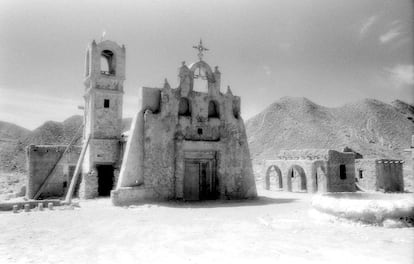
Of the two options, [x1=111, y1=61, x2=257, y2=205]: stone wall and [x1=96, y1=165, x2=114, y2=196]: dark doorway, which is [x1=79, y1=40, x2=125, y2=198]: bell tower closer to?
[x1=96, y1=165, x2=114, y2=196]: dark doorway

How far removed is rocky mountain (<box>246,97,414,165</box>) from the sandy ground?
44.5 meters

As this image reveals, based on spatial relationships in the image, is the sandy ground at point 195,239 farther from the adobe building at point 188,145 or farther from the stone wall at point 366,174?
the stone wall at point 366,174

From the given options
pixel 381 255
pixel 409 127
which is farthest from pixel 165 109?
pixel 409 127

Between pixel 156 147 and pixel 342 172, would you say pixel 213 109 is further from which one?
pixel 342 172

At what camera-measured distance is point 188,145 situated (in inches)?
704

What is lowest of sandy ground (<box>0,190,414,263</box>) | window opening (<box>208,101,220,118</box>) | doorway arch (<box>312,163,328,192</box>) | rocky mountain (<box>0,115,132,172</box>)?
sandy ground (<box>0,190,414,263</box>)

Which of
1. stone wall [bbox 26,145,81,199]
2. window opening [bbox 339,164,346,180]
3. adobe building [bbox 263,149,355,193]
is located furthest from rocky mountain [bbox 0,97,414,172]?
stone wall [bbox 26,145,81,199]

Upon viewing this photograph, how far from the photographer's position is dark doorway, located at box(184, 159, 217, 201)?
18.5m

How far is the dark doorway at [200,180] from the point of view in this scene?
18.5 metres

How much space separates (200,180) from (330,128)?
172ft

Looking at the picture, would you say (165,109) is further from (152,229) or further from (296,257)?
(296,257)

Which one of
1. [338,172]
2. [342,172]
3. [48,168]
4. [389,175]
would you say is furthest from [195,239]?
[389,175]

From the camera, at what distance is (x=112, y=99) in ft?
71.3

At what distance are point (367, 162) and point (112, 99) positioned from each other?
22.3m
